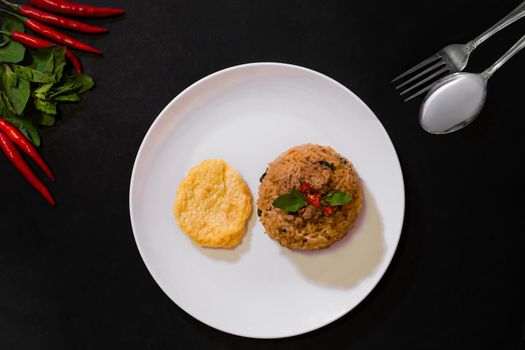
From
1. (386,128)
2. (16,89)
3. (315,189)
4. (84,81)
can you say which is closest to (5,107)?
(16,89)

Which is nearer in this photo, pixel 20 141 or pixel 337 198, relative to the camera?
pixel 337 198

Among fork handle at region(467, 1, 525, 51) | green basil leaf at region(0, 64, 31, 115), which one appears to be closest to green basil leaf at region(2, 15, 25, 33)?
green basil leaf at region(0, 64, 31, 115)

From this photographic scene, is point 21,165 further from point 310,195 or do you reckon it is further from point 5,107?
point 310,195

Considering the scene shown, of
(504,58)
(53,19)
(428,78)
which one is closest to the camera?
(504,58)

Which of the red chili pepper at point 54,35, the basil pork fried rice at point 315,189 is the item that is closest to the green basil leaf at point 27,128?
the red chili pepper at point 54,35

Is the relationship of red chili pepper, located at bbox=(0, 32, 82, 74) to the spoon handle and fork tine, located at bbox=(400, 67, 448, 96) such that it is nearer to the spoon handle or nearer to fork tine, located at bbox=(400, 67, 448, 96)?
fork tine, located at bbox=(400, 67, 448, 96)
